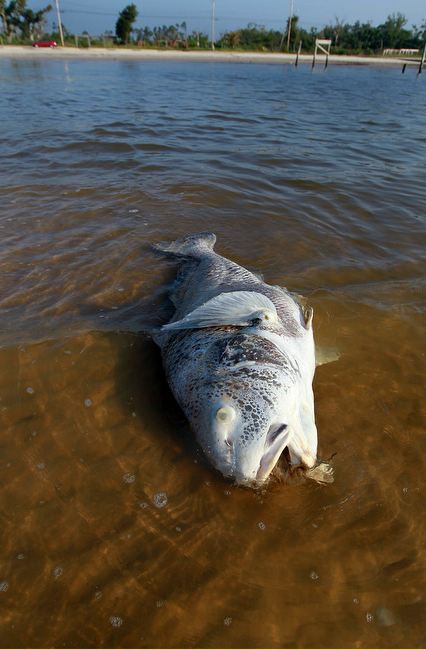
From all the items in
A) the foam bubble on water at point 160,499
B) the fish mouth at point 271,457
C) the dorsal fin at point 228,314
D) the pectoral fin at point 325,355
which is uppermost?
the dorsal fin at point 228,314

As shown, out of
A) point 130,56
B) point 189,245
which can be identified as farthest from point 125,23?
point 189,245

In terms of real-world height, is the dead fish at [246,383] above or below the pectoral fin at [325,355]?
above

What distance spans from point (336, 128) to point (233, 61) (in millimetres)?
50644

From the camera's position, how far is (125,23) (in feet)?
199

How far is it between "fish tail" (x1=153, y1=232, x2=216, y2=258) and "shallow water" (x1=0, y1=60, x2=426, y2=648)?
0.99ft

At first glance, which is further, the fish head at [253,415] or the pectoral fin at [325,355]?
the pectoral fin at [325,355]

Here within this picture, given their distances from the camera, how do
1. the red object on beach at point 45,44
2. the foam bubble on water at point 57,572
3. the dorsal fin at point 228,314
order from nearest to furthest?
1. the foam bubble on water at point 57,572
2. the dorsal fin at point 228,314
3. the red object on beach at point 45,44

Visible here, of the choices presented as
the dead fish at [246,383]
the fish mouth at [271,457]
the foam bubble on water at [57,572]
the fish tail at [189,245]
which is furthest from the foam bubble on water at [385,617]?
the fish tail at [189,245]

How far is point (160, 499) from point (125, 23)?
247ft

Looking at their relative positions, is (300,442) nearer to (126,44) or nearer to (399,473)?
(399,473)

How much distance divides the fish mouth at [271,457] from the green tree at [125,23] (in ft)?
240

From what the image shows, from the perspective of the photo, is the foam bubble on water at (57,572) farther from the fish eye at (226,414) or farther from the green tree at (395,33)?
the green tree at (395,33)

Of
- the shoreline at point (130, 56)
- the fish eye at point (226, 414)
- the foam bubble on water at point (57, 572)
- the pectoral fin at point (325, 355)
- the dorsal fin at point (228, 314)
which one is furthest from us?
the shoreline at point (130, 56)

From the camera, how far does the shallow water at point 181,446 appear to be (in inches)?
88.4
